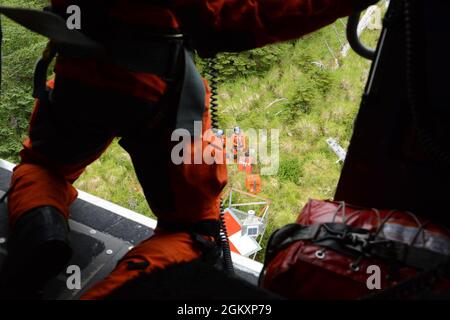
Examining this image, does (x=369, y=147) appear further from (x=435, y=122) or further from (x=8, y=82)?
(x=8, y=82)

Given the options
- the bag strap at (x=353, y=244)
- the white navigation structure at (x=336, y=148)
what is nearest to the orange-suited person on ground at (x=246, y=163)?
the white navigation structure at (x=336, y=148)

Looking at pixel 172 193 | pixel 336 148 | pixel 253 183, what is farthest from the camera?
pixel 336 148

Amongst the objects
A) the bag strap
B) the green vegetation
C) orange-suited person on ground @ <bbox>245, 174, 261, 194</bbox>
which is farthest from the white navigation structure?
the bag strap

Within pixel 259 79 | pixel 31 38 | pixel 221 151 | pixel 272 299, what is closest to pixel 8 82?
pixel 31 38

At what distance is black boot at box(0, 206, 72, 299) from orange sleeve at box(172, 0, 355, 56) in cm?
59

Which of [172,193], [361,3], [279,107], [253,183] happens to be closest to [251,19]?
[361,3]

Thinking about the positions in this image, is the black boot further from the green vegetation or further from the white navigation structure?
the white navigation structure

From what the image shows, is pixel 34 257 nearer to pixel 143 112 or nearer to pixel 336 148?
pixel 143 112

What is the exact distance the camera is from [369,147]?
120cm

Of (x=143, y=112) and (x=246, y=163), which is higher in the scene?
(x=143, y=112)

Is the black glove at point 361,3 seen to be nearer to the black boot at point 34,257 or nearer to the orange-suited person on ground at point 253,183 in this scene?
the black boot at point 34,257

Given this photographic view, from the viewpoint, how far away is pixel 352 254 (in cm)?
103

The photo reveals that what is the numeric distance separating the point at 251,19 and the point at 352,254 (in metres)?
0.58

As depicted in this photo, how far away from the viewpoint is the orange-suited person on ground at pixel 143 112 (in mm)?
1052
